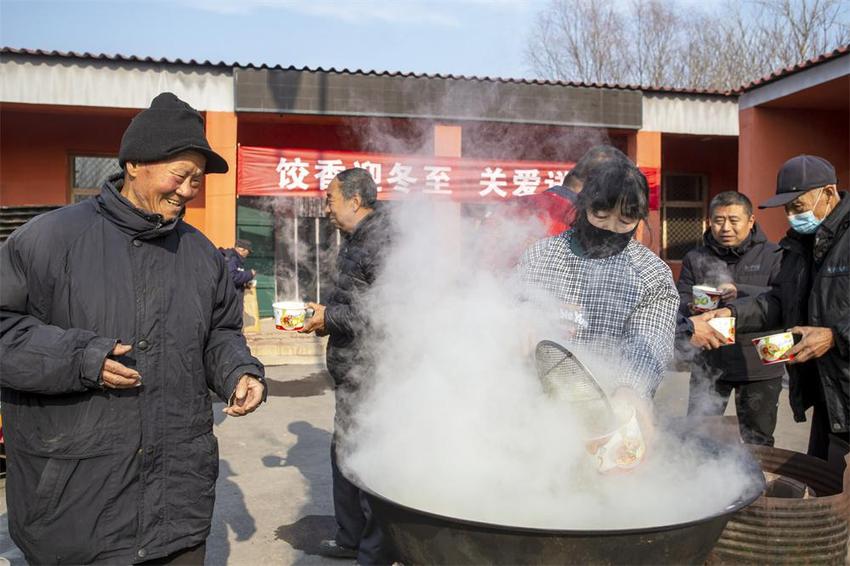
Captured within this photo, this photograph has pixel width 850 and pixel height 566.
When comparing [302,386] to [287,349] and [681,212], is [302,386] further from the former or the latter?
[681,212]

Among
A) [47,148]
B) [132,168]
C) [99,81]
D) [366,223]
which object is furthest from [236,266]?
[132,168]

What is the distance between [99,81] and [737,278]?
8.38 meters

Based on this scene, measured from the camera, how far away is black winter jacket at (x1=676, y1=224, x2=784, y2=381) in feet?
13.8

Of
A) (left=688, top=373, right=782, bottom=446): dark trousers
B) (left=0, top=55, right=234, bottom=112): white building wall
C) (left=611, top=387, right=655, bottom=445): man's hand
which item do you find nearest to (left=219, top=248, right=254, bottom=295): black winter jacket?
(left=0, top=55, right=234, bottom=112): white building wall

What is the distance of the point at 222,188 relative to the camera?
9891 millimetres

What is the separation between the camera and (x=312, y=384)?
851 centimetres

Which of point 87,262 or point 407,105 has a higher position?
point 407,105

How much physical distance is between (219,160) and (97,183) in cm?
1024

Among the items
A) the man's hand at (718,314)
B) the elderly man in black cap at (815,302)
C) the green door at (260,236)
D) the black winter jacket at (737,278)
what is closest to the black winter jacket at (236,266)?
the green door at (260,236)

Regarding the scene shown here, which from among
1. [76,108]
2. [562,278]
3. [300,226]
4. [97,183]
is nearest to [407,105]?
[300,226]

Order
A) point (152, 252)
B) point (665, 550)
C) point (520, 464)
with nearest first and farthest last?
point (665, 550)
point (152, 252)
point (520, 464)

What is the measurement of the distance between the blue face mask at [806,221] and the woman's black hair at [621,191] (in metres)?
1.38

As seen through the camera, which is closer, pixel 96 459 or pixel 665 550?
pixel 665 550

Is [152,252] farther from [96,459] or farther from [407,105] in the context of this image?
[407,105]
